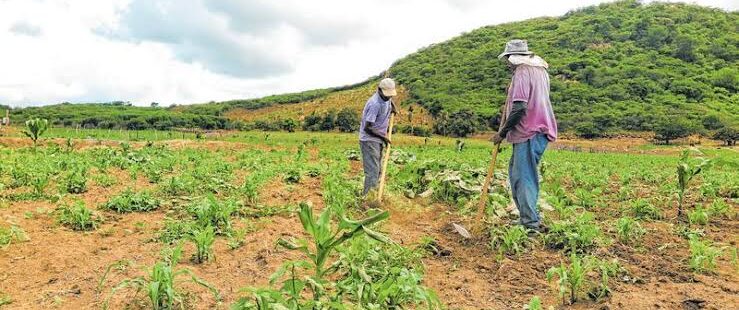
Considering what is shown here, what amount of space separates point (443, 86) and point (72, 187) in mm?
70260

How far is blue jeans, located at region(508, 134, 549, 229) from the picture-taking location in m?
5.49

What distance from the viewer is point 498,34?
98.3m

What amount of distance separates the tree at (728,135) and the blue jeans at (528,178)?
50581 millimetres

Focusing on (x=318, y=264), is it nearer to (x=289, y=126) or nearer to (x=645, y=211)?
(x=645, y=211)

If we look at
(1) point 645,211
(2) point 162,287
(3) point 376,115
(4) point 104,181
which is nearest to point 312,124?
(4) point 104,181

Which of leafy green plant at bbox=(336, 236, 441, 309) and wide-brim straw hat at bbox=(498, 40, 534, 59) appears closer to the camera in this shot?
leafy green plant at bbox=(336, 236, 441, 309)

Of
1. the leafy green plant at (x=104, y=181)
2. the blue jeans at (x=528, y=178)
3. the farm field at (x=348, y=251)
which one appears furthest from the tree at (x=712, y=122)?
the leafy green plant at (x=104, y=181)

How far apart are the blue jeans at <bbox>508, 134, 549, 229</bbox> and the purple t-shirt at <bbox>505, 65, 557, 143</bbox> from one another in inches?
3.4

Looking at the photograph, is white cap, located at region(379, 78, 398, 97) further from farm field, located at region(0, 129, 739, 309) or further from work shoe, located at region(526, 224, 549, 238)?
work shoe, located at region(526, 224, 549, 238)

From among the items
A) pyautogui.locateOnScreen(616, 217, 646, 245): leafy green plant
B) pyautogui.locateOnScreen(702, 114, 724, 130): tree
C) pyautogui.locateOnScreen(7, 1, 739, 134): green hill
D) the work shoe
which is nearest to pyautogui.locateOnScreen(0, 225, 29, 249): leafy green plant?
the work shoe

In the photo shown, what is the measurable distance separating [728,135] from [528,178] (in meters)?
53.1

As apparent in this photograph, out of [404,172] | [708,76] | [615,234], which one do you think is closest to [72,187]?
[404,172]

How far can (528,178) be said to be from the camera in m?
5.53

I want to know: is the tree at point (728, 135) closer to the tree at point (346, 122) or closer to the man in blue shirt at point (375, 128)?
the tree at point (346, 122)
